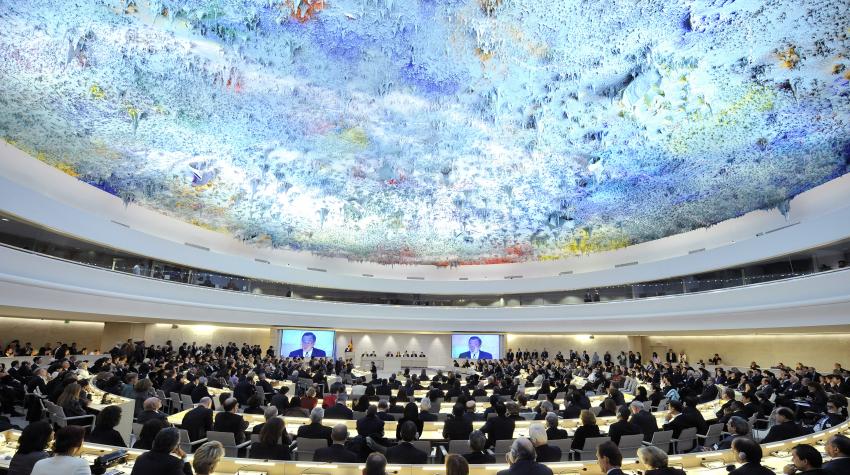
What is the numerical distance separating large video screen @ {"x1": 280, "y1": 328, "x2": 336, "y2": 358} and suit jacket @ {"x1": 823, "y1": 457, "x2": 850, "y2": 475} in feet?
92.2

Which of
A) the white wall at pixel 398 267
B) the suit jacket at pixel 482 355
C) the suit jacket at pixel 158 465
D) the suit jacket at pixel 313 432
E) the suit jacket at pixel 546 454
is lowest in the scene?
the suit jacket at pixel 546 454

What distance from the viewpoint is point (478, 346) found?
33.0 m

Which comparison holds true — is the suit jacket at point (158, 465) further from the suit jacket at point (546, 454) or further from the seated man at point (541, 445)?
the suit jacket at point (546, 454)

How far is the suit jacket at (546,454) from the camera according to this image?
18.0 ft

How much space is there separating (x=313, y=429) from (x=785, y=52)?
12.0 meters

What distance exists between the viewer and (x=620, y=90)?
1148cm

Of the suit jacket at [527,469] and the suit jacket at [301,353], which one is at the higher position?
the suit jacket at [301,353]

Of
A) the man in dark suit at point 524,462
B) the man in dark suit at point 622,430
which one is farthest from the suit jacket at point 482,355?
the man in dark suit at point 524,462

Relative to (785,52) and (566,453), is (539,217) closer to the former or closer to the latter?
(785,52)

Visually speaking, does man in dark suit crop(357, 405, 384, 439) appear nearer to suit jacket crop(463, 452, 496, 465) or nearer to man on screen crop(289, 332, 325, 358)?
suit jacket crop(463, 452, 496, 465)

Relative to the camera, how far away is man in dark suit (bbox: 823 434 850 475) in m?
4.27

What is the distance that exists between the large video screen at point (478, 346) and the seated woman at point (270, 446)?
28172 millimetres

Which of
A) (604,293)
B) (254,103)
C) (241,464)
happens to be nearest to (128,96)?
(254,103)

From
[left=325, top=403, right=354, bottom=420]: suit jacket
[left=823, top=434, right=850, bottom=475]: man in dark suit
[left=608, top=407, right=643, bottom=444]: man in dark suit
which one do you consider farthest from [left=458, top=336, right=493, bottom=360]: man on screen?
[left=823, top=434, right=850, bottom=475]: man in dark suit
